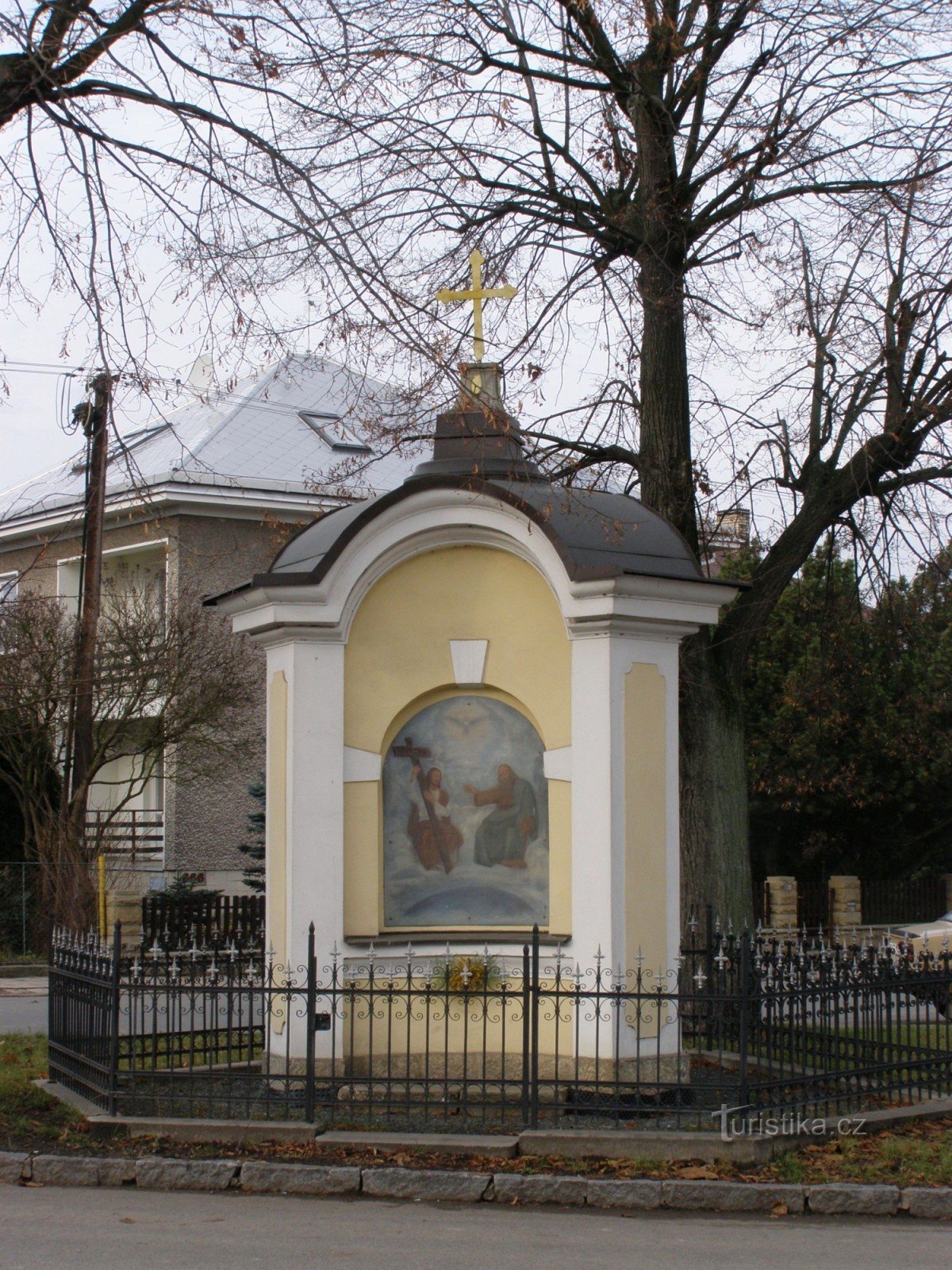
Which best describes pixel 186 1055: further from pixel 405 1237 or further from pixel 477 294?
pixel 477 294

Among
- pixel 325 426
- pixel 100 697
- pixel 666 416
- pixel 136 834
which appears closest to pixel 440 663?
pixel 666 416

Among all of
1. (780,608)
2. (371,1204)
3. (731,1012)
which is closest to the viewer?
(371,1204)

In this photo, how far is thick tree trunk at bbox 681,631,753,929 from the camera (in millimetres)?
13578

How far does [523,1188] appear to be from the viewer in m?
7.67

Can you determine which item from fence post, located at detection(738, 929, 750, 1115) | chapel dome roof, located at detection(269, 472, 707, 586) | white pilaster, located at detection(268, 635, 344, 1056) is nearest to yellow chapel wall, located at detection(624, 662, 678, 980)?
chapel dome roof, located at detection(269, 472, 707, 586)

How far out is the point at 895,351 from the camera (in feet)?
44.4

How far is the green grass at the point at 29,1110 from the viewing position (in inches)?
349

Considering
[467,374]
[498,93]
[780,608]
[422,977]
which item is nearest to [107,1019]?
[422,977]

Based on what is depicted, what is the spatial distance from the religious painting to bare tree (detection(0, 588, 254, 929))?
12.8 m

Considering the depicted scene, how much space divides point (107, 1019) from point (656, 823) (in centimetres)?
367

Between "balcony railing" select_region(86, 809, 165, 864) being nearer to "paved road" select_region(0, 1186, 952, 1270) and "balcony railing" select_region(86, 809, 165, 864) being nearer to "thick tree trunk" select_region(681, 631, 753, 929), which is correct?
"thick tree trunk" select_region(681, 631, 753, 929)

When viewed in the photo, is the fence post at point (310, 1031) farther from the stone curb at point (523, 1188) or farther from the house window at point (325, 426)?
the house window at point (325, 426)

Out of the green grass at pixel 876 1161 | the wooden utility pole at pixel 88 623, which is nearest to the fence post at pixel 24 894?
the wooden utility pole at pixel 88 623

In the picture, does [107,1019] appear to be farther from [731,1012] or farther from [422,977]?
[731,1012]
